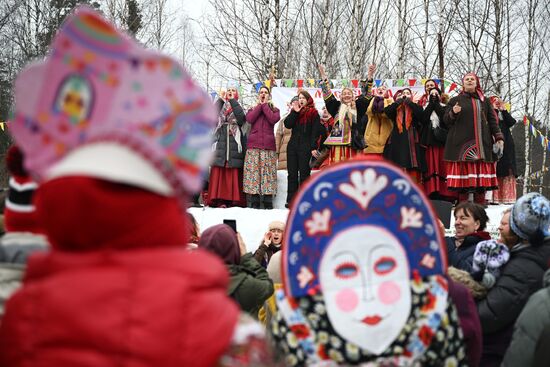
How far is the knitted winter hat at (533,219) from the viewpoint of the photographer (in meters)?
3.48

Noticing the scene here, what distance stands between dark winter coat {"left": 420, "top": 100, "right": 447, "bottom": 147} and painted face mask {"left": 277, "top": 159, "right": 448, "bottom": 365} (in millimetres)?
7074

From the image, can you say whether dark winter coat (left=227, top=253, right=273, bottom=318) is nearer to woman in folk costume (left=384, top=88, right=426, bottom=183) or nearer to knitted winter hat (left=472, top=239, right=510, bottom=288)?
knitted winter hat (left=472, top=239, right=510, bottom=288)

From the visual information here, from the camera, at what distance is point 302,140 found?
370 inches

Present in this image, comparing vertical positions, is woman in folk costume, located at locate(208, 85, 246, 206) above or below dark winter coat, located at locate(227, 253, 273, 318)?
above

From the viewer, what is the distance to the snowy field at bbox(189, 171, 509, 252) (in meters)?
7.97

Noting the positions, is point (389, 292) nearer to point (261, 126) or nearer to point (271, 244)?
point (271, 244)

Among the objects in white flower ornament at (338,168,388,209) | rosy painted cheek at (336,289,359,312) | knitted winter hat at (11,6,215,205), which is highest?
knitted winter hat at (11,6,215,205)

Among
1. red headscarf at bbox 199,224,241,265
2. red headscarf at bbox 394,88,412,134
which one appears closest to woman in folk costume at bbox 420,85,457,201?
red headscarf at bbox 394,88,412,134

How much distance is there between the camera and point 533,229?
347cm

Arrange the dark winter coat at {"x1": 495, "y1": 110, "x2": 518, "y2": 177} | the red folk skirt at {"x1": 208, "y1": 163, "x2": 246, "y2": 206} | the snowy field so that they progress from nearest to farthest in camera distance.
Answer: the snowy field
the red folk skirt at {"x1": 208, "y1": 163, "x2": 246, "y2": 206}
the dark winter coat at {"x1": 495, "y1": 110, "x2": 518, "y2": 177}

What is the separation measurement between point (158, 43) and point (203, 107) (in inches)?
969

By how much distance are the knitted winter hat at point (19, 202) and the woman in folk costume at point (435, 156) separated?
7474mm

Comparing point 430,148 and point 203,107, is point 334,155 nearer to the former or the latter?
point 430,148

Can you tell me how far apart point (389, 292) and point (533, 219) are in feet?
5.36
